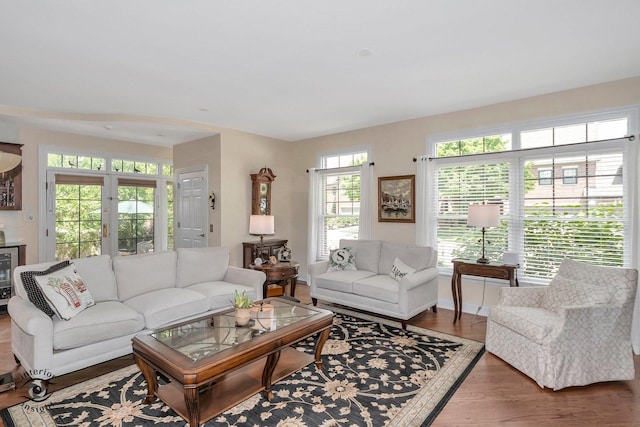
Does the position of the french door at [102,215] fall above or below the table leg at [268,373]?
above

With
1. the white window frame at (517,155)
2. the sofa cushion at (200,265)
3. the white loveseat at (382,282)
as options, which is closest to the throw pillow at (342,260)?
the white loveseat at (382,282)

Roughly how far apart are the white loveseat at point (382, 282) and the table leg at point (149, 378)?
246cm

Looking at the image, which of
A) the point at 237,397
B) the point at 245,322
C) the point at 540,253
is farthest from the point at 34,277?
the point at 540,253

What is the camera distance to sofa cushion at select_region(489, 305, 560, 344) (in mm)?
2709

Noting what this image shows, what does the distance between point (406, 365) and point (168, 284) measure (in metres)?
2.69

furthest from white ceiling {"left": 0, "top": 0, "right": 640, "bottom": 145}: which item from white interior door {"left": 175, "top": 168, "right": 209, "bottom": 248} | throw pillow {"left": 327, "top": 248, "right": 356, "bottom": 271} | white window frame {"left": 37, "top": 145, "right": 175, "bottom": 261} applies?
throw pillow {"left": 327, "top": 248, "right": 356, "bottom": 271}

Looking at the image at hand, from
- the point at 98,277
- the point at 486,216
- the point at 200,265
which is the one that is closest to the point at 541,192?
the point at 486,216

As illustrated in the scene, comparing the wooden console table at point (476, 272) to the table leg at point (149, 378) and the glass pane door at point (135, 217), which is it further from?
the glass pane door at point (135, 217)

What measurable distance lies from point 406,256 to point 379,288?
756mm

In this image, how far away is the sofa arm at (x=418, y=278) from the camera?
3830 mm

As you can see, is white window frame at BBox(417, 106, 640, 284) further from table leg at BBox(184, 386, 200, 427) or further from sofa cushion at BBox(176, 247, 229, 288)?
table leg at BBox(184, 386, 200, 427)

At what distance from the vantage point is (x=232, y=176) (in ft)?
18.5

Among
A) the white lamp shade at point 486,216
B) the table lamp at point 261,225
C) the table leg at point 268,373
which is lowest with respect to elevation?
the table leg at point 268,373

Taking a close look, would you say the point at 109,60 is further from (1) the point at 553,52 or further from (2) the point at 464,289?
(2) the point at 464,289
